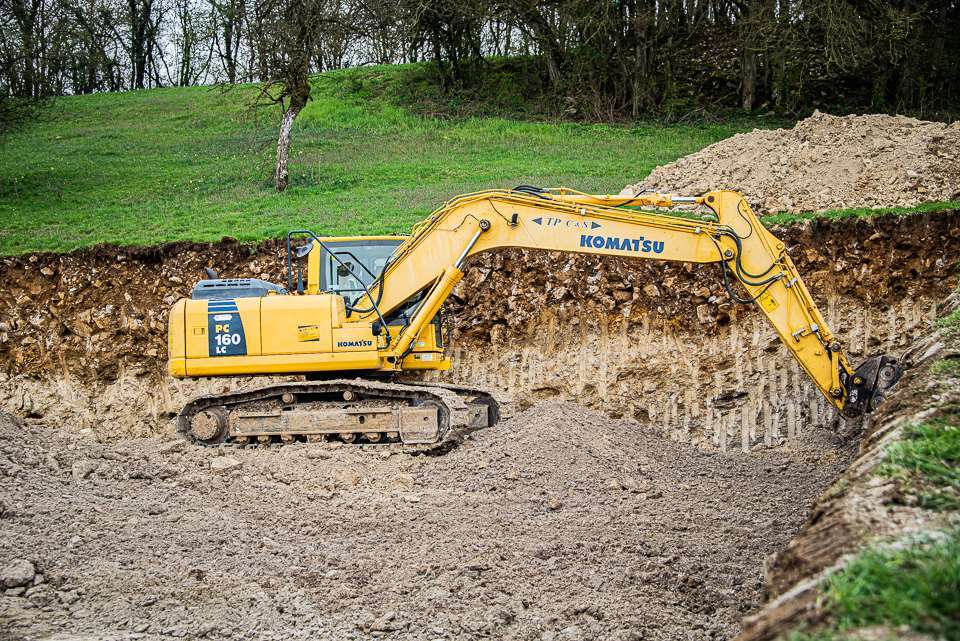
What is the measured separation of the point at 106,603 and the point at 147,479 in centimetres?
295

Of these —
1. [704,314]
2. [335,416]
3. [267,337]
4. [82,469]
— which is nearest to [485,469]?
[335,416]

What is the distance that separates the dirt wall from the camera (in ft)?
41.3

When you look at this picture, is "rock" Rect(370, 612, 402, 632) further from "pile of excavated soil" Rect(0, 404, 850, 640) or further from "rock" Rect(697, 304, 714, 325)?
"rock" Rect(697, 304, 714, 325)

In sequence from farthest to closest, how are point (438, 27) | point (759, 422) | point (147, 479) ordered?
point (438, 27), point (759, 422), point (147, 479)

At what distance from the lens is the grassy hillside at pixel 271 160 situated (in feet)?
56.1

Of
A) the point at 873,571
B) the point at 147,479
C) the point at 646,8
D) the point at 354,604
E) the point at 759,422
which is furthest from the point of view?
the point at 646,8

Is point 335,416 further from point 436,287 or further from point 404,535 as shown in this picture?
point 404,535

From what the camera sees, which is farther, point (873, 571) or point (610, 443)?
point (610, 443)

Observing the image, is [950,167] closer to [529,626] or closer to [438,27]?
[529,626]

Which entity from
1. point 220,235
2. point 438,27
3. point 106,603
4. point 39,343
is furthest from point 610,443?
point 438,27

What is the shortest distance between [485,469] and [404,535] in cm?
175

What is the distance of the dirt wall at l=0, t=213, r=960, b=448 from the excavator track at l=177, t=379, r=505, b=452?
323cm

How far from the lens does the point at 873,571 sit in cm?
302

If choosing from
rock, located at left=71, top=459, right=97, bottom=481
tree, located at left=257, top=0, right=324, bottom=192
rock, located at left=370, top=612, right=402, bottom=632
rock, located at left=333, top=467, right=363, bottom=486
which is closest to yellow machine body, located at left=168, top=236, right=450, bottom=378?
rock, located at left=71, top=459, right=97, bottom=481
